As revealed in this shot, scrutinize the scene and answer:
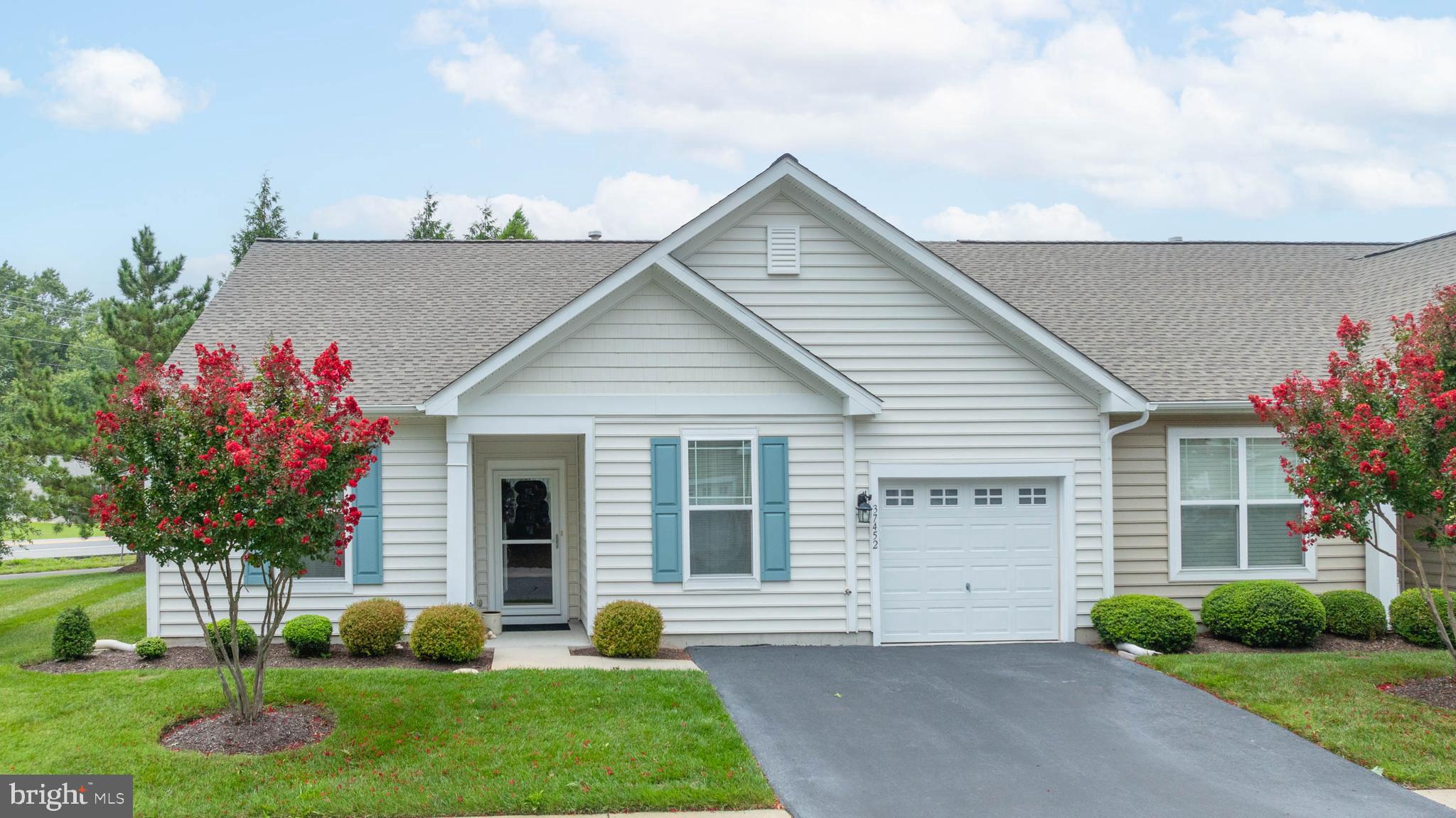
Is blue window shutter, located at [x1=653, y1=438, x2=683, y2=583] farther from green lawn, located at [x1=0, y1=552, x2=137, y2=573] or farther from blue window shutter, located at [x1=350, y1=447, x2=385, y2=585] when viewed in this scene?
green lawn, located at [x1=0, y1=552, x2=137, y2=573]

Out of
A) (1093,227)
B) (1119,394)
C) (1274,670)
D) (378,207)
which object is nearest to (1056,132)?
(1093,227)

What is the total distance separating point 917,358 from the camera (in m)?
12.9

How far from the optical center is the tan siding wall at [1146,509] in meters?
13.3

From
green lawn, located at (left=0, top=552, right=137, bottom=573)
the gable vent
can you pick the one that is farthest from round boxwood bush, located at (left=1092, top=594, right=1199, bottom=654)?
green lawn, located at (left=0, top=552, right=137, bottom=573)

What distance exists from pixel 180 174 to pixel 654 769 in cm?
2812

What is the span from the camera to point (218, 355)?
27.0 ft

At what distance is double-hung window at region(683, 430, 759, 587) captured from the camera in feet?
40.1

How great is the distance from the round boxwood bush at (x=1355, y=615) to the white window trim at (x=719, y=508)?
23.5 feet

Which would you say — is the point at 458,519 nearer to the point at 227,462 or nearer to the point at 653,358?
the point at 653,358

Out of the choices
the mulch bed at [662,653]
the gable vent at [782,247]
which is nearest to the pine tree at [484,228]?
the gable vent at [782,247]

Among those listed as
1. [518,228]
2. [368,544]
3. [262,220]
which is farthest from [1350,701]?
[262,220]

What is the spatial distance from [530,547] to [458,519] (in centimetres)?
221

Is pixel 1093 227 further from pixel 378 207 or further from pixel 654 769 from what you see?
pixel 654 769

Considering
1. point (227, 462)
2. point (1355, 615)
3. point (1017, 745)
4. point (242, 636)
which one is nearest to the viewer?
point (227, 462)
